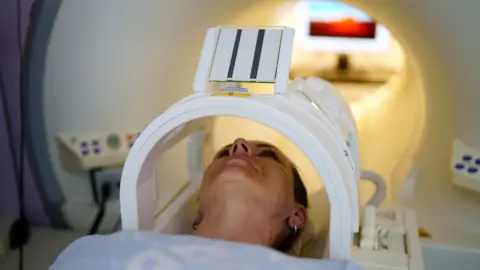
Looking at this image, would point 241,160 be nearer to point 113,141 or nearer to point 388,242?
point 388,242

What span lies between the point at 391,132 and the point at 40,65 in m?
0.97

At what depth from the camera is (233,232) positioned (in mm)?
1022

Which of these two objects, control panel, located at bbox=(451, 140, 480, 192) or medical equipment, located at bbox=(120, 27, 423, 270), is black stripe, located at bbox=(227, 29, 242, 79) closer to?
medical equipment, located at bbox=(120, 27, 423, 270)

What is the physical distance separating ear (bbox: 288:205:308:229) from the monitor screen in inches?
66.6

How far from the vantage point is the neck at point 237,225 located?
102 cm

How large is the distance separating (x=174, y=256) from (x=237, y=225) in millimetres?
166

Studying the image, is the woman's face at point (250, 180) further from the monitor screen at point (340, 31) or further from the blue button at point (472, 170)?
the monitor screen at point (340, 31)

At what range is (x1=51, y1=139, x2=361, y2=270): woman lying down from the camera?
2.87 ft

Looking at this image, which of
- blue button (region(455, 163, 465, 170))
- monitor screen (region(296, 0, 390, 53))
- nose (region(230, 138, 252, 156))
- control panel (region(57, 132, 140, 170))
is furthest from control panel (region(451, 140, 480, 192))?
monitor screen (region(296, 0, 390, 53))

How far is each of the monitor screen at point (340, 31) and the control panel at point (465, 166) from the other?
57.5 inches

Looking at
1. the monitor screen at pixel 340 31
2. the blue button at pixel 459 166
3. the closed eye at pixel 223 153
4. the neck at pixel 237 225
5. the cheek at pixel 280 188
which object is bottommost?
the neck at pixel 237 225

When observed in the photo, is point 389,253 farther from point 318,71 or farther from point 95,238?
point 318,71

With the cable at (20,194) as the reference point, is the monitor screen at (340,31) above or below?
above

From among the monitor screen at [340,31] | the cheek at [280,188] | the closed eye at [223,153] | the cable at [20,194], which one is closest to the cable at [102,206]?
the cable at [20,194]
